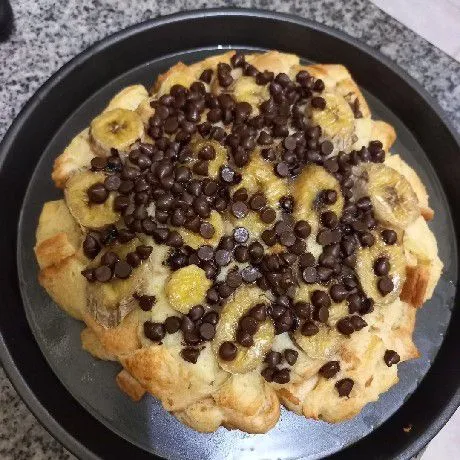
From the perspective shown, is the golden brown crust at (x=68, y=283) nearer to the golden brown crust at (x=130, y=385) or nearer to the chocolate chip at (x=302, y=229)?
the golden brown crust at (x=130, y=385)

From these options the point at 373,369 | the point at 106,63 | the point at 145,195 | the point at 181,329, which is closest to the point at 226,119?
the point at 145,195

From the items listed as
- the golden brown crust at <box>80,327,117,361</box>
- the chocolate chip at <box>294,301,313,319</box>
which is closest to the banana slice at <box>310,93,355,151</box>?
the chocolate chip at <box>294,301,313,319</box>

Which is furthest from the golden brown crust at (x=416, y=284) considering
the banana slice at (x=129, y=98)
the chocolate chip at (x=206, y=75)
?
the banana slice at (x=129, y=98)

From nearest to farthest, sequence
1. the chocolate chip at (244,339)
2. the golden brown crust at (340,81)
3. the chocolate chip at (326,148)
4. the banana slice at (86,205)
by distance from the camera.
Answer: the chocolate chip at (244,339) < the banana slice at (86,205) < the chocolate chip at (326,148) < the golden brown crust at (340,81)

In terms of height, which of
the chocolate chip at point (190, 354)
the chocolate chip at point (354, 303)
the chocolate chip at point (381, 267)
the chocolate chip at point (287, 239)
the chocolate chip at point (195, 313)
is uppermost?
the chocolate chip at point (381, 267)

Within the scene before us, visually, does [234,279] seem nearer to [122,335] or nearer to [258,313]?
[258,313]

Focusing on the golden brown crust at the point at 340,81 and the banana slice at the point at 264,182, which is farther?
the golden brown crust at the point at 340,81
